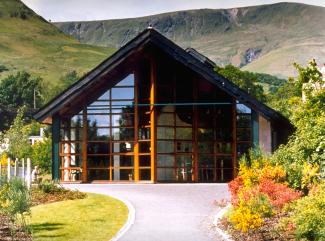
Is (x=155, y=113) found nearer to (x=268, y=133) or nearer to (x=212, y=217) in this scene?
(x=268, y=133)

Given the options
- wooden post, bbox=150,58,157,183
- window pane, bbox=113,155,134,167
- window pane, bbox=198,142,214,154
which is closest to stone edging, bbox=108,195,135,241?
wooden post, bbox=150,58,157,183

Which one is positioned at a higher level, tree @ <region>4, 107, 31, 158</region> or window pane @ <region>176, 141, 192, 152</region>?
tree @ <region>4, 107, 31, 158</region>

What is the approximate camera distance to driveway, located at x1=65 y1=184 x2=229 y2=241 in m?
17.2

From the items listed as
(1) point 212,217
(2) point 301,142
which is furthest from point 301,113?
(1) point 212,217

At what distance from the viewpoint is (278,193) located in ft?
61.6

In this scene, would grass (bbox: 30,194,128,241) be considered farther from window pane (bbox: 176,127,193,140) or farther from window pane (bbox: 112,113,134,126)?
window pane (bbox: 176,127,193,140)

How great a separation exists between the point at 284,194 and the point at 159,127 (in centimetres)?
1642

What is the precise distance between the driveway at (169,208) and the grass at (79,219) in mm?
666

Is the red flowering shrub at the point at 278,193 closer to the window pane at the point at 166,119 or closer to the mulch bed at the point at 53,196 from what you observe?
the mulch bed at the point at 53,196

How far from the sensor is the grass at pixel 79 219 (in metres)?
17.3

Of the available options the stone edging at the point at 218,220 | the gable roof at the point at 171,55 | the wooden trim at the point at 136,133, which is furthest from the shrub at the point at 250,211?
the wooden trim at the point at 136,133

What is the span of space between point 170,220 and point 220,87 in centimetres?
1418

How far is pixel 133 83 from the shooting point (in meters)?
34.5

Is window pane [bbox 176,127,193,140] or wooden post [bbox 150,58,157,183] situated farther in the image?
window pane [bbox 176,127,193,140]
